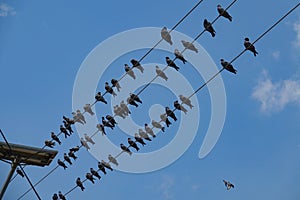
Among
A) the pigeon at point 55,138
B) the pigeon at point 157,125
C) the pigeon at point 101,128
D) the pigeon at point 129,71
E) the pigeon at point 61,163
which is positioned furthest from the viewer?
the pigeon at point 61,163

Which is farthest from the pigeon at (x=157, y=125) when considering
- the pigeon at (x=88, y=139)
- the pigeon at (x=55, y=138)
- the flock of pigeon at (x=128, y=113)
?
the pigeon at (x=55, y=138)

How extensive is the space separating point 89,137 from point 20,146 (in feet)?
12.9

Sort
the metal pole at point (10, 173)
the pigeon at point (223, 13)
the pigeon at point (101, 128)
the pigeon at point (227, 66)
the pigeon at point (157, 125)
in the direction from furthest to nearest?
1. the metal pole at point (10, 173)
2. the pigeon at point (101, 128)
3. the pigeon at point (157, 125)
4. the pigeon at point (227, 66)
5. the pigeon at point (223, 13)

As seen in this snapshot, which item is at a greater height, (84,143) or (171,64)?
(84,143)

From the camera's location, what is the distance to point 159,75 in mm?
9648

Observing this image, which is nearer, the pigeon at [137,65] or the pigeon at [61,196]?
the pigeon at [137,65]

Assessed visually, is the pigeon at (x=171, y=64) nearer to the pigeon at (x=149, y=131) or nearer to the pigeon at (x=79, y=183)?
the pigeon at (x=149, y=131)

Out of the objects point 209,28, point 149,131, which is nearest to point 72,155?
point 149,131

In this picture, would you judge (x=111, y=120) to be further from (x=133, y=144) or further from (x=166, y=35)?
(x=166, y=35)

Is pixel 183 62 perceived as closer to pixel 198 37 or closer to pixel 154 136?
pixel 198 37

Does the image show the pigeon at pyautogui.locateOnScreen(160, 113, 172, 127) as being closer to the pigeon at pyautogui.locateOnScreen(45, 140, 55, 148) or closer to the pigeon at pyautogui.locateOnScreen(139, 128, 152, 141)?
the pigeon at pyautogui.locateOnScreen(139, 128, 152, 141)

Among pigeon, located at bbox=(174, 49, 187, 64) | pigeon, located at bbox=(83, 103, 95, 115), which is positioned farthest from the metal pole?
pigeon, located at bbox=(174, 49, 187, 64)

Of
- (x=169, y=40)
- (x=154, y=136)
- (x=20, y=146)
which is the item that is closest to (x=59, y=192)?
(x=20, y=146)

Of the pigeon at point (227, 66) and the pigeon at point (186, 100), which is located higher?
the pigeon at point (186, 100)
